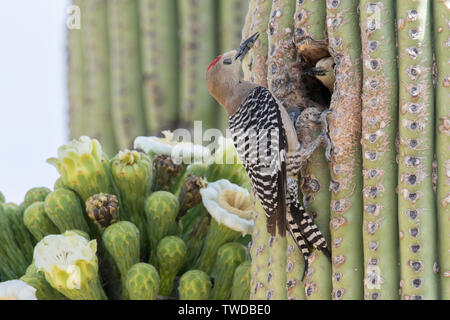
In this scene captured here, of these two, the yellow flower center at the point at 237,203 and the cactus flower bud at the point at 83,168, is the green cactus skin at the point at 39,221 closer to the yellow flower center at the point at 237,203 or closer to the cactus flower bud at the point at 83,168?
the cactus flower bud at the point at 83,168

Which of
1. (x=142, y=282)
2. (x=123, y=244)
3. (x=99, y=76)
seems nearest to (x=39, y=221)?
(x=123, y=244)

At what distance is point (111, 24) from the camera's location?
4801mm

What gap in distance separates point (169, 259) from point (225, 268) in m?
0.18

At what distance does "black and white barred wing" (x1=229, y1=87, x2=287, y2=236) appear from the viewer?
93.0 inches

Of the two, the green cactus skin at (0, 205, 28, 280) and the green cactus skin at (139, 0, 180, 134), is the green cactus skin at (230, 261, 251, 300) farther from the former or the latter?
the green cactus skin at (139, 0, 180, 134)

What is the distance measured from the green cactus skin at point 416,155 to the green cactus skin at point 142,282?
2.51 ft

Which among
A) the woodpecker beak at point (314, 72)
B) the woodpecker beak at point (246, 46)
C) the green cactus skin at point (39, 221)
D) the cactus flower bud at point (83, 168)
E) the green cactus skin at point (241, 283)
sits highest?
the woodpecker beak at point (246, 46)

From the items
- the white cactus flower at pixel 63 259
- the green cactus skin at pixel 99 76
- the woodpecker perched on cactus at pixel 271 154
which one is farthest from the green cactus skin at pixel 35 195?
the green cactus skin at pixel 99 76

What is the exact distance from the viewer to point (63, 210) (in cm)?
246

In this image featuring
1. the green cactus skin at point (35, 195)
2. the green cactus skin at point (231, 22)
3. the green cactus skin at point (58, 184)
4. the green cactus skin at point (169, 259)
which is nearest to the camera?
the green cactus skin at point (169, 259)

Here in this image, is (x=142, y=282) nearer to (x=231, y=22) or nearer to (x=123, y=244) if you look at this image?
(x=123, y=244)

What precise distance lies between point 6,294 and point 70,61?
3.37 metres

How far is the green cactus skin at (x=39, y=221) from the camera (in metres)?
2.53

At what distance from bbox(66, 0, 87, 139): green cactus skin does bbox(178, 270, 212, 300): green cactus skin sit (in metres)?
2.85
